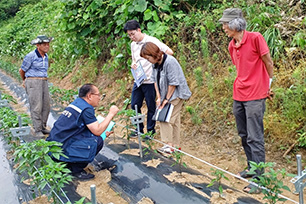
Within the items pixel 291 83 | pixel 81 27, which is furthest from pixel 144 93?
pixel 81 27

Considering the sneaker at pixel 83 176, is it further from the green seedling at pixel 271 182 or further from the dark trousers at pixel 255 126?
the green seedling at pixel 271 182

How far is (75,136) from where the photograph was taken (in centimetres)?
349

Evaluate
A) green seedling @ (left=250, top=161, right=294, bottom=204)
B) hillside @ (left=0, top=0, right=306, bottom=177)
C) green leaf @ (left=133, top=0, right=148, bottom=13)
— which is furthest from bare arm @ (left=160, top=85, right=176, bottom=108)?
green leaf @ (left=133, top=0, right=148, bottom=13)

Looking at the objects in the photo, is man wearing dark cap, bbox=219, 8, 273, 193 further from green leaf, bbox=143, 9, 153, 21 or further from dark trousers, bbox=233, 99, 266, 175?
green leaf, bbox=143, 9, 153, 21

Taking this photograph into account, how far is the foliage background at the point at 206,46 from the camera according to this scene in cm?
431

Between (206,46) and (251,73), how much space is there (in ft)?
8.61

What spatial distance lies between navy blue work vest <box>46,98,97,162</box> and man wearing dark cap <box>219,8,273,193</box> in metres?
1.57

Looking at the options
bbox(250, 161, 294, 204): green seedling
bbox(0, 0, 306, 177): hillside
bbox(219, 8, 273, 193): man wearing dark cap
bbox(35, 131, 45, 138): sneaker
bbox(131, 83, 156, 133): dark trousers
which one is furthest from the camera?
bbox(35, 131, 45, 138): sneaker

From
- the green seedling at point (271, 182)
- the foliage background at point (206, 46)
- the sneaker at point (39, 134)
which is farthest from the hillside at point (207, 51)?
the sneaker at point (39, 134)

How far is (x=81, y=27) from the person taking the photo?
806 centimetres

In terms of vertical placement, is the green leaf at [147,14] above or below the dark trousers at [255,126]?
above

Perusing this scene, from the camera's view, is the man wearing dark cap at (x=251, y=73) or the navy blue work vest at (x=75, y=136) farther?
the navy blue work vest at (x=75, y=136)

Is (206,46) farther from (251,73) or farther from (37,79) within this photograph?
(37,79)

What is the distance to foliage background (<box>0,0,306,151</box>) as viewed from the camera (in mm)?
4312
